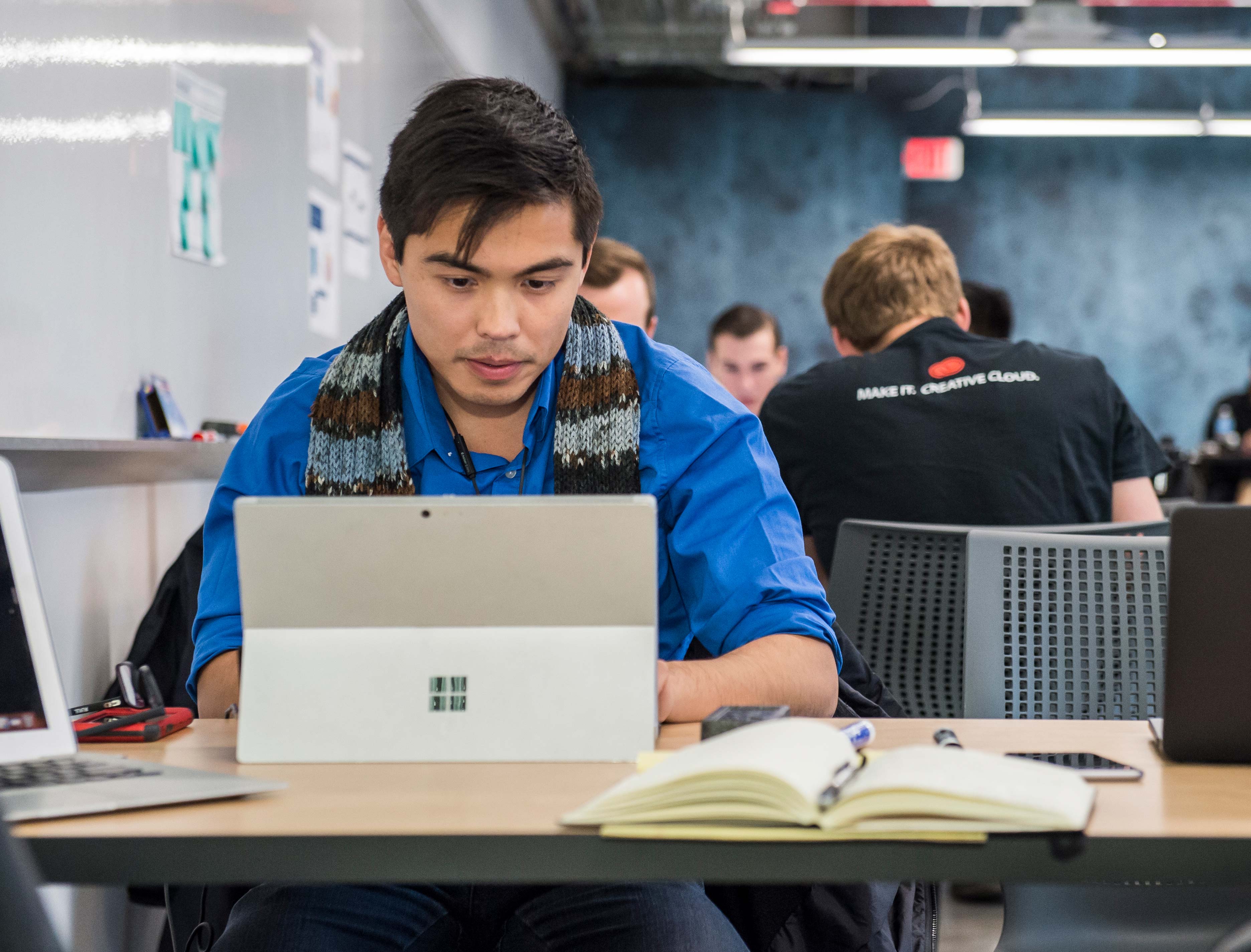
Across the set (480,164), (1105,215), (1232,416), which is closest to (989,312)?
(480,164)

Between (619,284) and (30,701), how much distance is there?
2140mm

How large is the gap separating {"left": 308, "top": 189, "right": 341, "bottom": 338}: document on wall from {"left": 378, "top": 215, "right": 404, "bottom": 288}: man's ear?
1.86 metres

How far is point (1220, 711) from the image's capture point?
98 centimetres

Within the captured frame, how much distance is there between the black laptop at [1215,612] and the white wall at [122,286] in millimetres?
969

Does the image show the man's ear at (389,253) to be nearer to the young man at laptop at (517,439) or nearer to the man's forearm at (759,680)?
the young man at laptop at (517,439)

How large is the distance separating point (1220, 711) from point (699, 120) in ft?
26.2

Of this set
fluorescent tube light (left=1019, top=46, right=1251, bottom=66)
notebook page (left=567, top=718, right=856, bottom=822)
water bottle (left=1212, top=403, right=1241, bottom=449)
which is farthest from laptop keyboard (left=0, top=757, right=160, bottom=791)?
water bottle (left=1212, top=403, right=1241, bottom=449)

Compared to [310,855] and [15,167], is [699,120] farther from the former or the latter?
[310,855]

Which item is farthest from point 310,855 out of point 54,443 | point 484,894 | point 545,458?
point 54,443

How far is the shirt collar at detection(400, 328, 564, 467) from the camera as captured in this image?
4.72ft

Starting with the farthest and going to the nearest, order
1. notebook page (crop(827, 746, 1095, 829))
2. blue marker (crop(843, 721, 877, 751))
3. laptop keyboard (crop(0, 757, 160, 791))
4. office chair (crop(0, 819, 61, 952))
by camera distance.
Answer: blue marker (crop(843, 721, 877, 751)) < laptop keyboard (crop(0, 757, 160, 791)) < notebook page (crop(827, 746, 1095, 829)) < office chair (crop(0, 819, 61, 952))

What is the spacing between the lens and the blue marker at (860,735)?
3.39ft

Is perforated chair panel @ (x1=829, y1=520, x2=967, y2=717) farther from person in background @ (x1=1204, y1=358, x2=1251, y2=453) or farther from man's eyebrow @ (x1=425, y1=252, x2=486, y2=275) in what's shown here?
person in background @ (x1=1204, y1=358, x2=1251, y2=453)

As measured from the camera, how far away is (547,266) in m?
1.30
